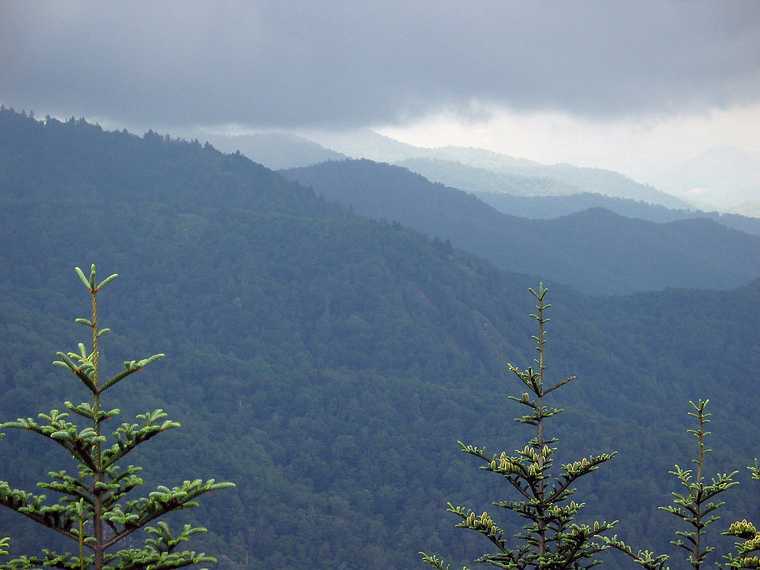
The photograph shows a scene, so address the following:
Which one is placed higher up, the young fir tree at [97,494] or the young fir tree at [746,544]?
the young fir tree at [97,494]

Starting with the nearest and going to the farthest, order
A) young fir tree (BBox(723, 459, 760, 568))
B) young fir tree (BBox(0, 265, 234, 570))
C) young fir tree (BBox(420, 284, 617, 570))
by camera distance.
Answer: young fir tree (BBox(0, 265, 234, 570)) < young fir tree (BBox(723, 459, 760, 568)) < young fir tree (BBox(420, 284, 617, 570))

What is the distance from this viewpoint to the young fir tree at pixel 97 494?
1338cm

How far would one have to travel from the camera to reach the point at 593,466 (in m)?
22.3

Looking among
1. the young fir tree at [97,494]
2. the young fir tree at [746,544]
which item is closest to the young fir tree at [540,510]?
the young fir tree at [746,544]

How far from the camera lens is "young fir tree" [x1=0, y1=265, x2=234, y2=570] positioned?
527 inches

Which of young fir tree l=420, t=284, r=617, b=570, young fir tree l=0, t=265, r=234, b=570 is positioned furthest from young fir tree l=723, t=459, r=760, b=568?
young fir tree l=0, t=265, r=234, b=570

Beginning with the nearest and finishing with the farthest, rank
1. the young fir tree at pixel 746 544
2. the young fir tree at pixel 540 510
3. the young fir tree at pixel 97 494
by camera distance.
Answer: the young fir tree at pixel 97 494, the young fir tree at pixel 746 544, the young fir tree at pixel 540 510

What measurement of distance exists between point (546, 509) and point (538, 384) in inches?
126

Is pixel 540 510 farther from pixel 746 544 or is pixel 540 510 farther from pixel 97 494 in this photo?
pixel 97 494

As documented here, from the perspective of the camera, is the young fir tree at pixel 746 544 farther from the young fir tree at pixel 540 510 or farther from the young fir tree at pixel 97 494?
the young fir tree at pixel 97 494

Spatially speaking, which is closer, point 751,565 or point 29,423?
point 29,423

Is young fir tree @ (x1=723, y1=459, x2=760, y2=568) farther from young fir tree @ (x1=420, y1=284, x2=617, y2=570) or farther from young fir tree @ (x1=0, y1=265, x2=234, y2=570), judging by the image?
young fir tree @ (x1=0, y1=265, x2=234, y2=570)

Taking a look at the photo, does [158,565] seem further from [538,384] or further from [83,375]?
[538,384]

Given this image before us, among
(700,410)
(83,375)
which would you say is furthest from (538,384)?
(83,375)
